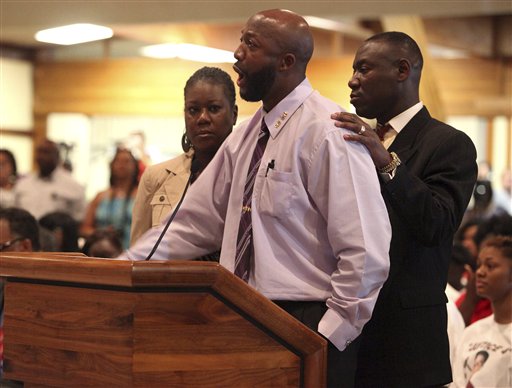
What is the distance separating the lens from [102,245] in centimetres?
453

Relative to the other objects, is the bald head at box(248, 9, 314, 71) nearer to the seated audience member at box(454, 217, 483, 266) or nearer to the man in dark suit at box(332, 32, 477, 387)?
the man in dark suit at box(332, 32, 477, 387)

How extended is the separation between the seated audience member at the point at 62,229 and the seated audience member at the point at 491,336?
2.42 m

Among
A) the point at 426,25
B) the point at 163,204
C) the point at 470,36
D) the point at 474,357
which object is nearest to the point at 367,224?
the point at 163,204

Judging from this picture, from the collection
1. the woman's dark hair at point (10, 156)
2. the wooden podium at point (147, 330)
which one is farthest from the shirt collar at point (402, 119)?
the woman's dark hair at point (10, 156)

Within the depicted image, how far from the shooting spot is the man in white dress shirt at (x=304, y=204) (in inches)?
81.9

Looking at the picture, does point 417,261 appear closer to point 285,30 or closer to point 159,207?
point 285,30

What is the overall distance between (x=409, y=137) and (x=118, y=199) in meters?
4.41

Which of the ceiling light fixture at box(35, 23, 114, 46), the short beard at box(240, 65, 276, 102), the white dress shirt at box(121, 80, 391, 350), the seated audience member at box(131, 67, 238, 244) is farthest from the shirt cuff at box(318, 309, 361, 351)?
the ceiling light fixture at box(35, 23, 114, 46)

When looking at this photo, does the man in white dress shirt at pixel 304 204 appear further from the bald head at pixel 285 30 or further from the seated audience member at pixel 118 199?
the seated audience member at pixel 118 199

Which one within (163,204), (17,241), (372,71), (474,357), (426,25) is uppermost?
(426,25)

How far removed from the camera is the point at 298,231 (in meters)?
2.15

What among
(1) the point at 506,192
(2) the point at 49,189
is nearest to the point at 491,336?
(2) the point at 49,189

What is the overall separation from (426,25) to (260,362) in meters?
10.8

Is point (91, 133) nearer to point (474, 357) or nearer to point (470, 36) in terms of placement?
point (470, 36)
